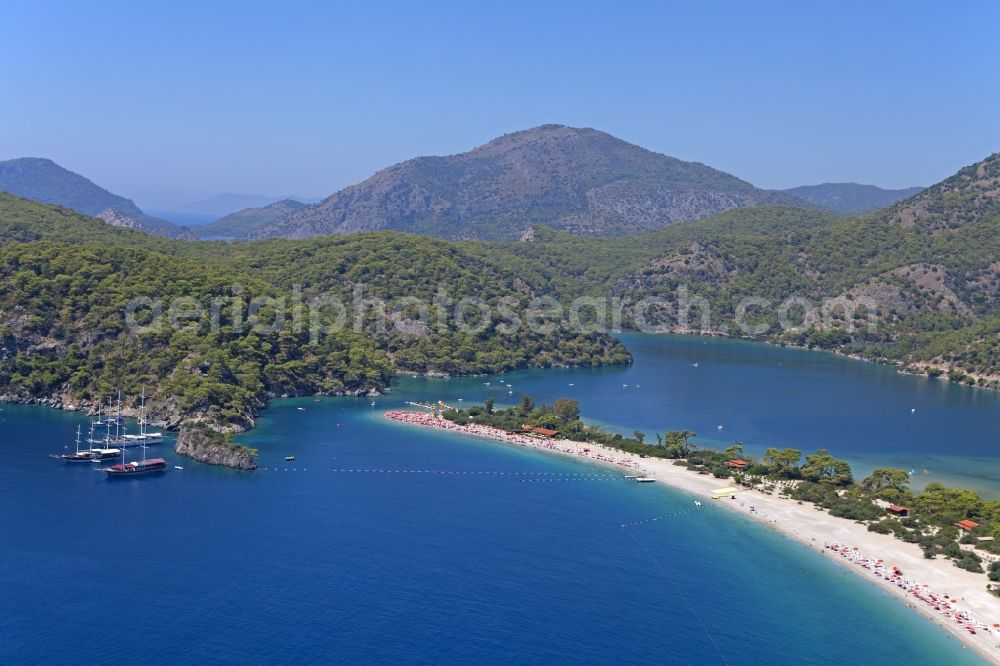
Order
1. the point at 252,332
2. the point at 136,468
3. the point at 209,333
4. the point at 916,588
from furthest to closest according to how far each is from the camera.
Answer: the point at 252,332
the point at 209,333
the point at 136,468
the point at 916,588

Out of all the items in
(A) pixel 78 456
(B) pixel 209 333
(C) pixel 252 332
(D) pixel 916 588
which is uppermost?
(C) pixel 252 332

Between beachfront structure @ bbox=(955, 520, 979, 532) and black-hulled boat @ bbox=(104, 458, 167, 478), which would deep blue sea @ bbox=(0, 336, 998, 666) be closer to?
black-hulled boat @ bbox=(104, 458, 167, 478)

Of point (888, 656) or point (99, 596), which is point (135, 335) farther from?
point (888, 656)

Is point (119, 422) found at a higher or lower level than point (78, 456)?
higher

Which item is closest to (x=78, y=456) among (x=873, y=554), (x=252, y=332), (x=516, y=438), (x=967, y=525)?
(x=252, y=332)

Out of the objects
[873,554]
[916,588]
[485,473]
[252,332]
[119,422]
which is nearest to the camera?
[916,588]

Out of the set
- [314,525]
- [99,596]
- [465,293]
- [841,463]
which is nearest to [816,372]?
[465,293]

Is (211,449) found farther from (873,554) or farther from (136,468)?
(873,554)

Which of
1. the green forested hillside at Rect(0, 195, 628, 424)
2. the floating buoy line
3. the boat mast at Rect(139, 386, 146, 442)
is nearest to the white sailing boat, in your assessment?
the boat mast at Rect(139, 386, 146, 442)
